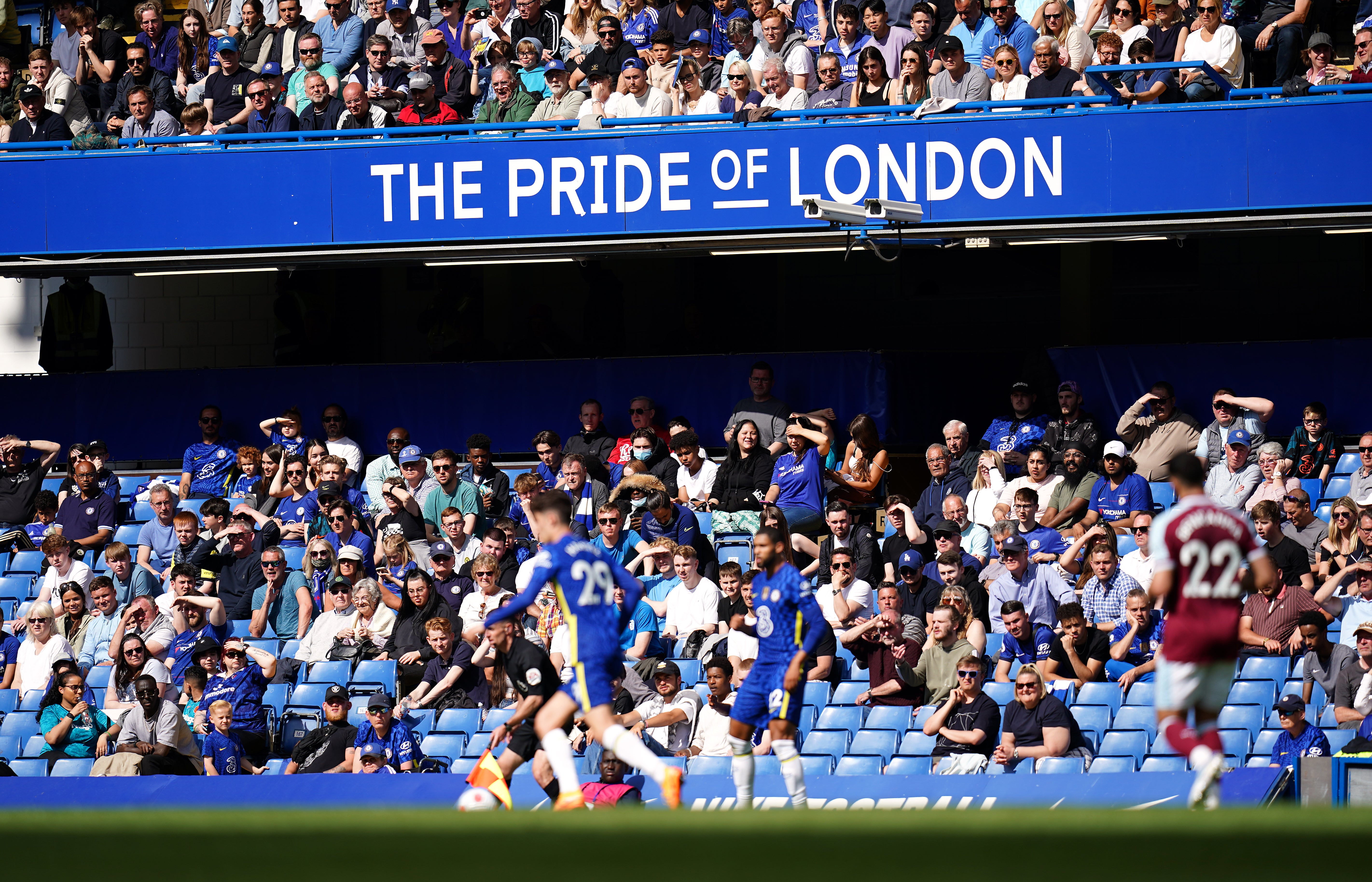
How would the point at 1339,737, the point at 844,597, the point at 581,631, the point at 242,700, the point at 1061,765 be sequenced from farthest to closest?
the point at 844,597 → the point at 242,700 → the point at 1339,737 → the point at 1061,765 → the point at 581,631

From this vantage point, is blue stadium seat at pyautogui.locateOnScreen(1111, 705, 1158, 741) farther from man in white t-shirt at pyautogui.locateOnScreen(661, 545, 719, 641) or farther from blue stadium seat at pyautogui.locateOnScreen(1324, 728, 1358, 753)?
man in white t-shirt at pyautogui.locateOnScreen(661, 545, 719, 641)

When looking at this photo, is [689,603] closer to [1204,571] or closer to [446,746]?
[446,746]

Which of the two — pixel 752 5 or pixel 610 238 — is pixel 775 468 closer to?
pixel 610 238

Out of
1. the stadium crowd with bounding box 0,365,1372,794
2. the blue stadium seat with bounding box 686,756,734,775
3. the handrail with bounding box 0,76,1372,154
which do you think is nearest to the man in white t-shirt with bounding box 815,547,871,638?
the stadium crowd with bounding box 0,365,1372,794

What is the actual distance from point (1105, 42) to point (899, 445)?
4275 mm

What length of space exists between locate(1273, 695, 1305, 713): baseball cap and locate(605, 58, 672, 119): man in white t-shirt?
26.4 feet

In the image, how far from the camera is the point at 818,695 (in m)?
12.2

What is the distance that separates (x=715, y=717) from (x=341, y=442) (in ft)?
21.4

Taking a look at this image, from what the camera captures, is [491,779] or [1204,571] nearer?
[1204,571]

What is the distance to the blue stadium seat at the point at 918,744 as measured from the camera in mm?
11375

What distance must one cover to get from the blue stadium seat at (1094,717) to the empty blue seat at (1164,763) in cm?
40

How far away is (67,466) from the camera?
17719 millimetres

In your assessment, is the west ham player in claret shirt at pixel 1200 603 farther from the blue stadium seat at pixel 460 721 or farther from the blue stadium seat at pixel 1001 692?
the blue stadium seat at pixel 460 721

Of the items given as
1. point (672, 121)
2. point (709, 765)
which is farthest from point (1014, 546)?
point (672, 121)
